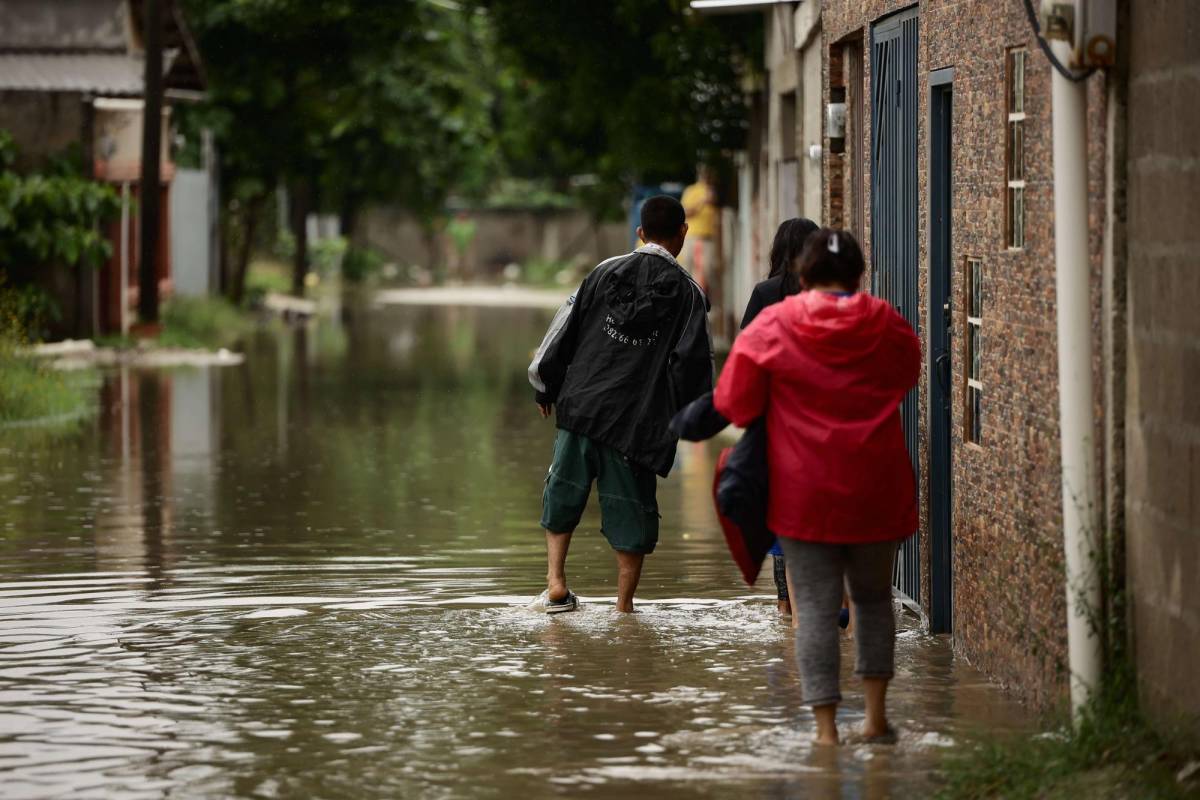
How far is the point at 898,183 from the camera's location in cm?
1015

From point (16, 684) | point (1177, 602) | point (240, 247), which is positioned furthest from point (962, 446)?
point (240, 247)

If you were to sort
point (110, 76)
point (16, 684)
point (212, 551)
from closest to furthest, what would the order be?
point (16, 684)
point (212, 551)
point (110, 76)

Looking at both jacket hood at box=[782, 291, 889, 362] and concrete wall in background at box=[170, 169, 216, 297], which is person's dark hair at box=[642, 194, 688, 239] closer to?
jacket hood at box=[782, 291, 889, 362]

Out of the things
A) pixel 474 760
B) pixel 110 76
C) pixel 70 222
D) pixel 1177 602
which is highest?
pixel 110 76

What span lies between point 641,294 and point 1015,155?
6.93 feet

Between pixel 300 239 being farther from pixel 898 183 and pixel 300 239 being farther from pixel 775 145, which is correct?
pixel 898 183

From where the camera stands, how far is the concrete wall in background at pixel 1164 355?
6227 millimetres

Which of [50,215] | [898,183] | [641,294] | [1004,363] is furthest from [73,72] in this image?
[1004,363]

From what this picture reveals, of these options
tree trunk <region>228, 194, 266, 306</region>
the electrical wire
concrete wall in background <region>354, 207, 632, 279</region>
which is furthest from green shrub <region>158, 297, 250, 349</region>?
concrete wall in background <region>354, 207, 632, 279</region>

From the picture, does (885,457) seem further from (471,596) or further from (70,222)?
(70,222)

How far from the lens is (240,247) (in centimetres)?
3988

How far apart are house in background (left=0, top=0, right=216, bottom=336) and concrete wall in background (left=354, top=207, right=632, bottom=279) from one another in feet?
101

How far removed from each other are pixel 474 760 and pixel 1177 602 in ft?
7.21

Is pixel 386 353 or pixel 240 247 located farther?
pixel 240 247
